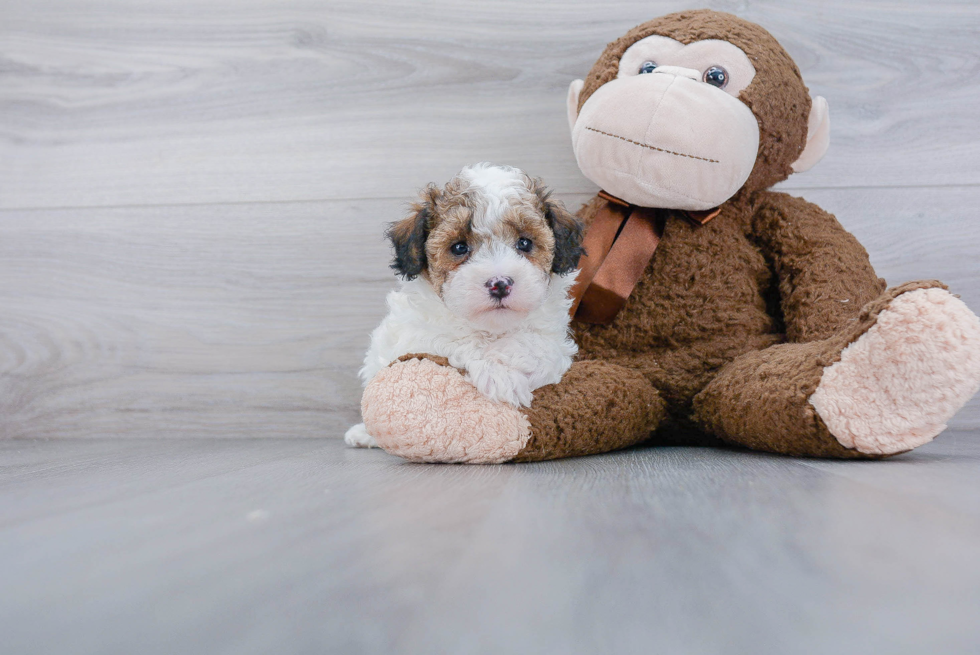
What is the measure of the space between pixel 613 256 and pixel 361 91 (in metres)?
0.70

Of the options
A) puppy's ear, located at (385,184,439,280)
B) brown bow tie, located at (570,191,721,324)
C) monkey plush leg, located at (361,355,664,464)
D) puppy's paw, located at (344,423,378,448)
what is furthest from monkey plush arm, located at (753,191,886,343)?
puppy's paw, located at (344,423,378,448)

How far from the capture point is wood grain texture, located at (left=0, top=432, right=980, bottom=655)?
385 mm

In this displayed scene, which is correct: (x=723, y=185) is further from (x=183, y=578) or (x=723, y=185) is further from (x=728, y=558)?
(x=183, y=578)

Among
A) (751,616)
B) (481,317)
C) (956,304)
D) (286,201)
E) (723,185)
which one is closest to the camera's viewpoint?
(751,616)

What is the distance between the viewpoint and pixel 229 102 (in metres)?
1.47

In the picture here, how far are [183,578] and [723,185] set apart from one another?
89 cm

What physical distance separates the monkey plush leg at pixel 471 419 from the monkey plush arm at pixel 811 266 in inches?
13.6

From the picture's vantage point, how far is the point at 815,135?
1.14m

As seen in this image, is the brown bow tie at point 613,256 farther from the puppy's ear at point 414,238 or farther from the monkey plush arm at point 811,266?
the puppy's ear at point 414,238

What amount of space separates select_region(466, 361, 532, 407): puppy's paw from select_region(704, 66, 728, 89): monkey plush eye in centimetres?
54

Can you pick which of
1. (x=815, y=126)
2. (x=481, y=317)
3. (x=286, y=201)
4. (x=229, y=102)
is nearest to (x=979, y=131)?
(x=815, y=126)

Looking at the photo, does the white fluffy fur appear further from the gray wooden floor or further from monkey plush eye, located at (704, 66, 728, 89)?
monkey plush eye, located at (704, 66, 728, 89)

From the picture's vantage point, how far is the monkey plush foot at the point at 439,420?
2.90ft

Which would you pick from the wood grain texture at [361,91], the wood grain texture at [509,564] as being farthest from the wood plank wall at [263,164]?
the wood grain texture at [509,564]
